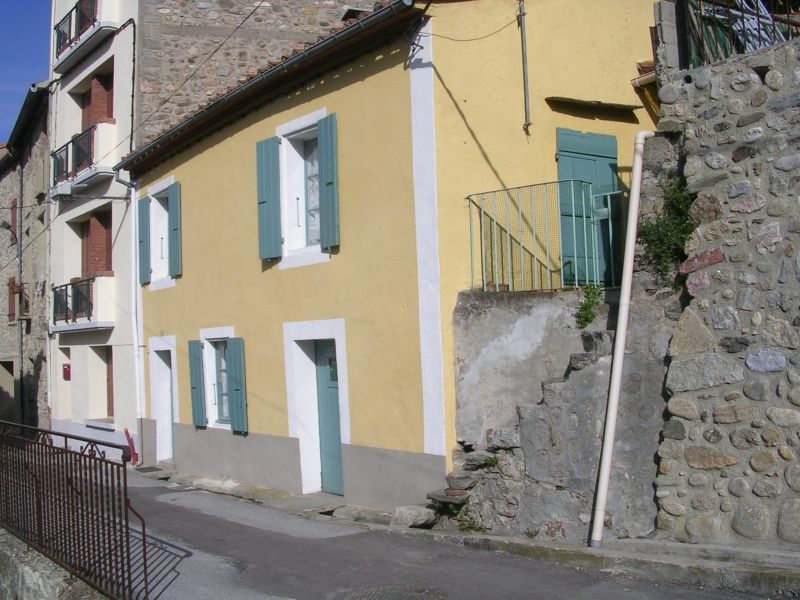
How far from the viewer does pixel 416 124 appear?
7996 mm

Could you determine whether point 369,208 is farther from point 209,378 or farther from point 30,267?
point 30,267

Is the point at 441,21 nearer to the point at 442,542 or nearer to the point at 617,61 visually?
the point at 617,61

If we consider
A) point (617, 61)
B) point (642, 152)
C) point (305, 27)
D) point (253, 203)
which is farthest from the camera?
point (305, 27)

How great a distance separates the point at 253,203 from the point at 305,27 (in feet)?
20.1

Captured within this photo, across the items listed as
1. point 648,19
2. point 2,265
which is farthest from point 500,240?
point 2,265

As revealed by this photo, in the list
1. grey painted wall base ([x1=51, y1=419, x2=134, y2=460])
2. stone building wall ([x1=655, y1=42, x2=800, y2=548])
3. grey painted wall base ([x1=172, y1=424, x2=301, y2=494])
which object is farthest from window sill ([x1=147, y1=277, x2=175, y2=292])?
stone building wall ([x1=655, y1=42, x2=800, y2=548])

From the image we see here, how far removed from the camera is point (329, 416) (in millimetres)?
9891

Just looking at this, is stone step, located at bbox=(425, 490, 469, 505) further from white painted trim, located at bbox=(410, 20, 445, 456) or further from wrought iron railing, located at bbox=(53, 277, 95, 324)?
wrought iron railing, located at bbox=(53, 277, 95, 324)

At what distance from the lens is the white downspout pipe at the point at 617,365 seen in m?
6.16

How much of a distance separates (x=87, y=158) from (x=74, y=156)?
0.89 meters

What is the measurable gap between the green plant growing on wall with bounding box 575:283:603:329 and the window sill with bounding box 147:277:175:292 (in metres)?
7.58

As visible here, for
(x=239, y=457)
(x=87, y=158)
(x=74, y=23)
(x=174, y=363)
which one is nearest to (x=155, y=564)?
(x=239, y=457)

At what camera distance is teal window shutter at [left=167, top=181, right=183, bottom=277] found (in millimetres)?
12625

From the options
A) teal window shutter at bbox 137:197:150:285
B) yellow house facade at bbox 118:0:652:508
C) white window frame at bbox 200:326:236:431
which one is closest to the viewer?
yellow house facade at bbox 118:0:652:508
